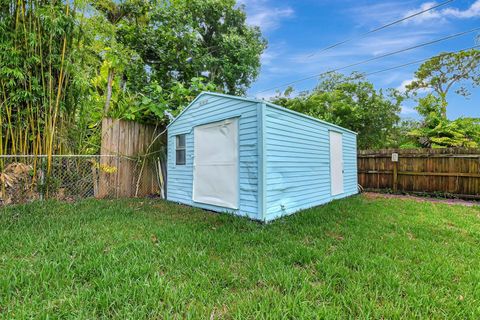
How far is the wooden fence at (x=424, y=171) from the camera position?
6.46 metres

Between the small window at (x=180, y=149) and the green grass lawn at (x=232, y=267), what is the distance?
1.91 m

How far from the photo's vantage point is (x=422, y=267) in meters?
2.33

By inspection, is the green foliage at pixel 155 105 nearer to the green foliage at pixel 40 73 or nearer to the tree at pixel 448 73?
the green foliage at pixel 40 73

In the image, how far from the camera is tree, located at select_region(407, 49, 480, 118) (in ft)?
43.0

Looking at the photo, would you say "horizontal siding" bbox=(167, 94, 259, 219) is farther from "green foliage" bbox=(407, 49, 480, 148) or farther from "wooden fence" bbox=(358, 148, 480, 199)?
"green foliage" bbox=(407, 49, 480, 148)

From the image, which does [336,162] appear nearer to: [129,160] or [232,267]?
[232,267]

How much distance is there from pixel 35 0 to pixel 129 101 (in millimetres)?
2466

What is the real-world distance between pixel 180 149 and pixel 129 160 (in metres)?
1.27

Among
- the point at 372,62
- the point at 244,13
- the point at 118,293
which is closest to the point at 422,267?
the point at 118,293

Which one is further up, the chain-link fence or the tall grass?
the tall grass

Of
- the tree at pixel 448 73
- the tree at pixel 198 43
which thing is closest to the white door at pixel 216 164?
the tree at pixel 198 43

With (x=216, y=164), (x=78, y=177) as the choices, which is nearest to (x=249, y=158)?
(x=216, y=164)

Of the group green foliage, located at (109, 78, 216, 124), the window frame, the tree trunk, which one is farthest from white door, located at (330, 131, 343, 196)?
the tree trunk

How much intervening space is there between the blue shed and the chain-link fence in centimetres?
68
